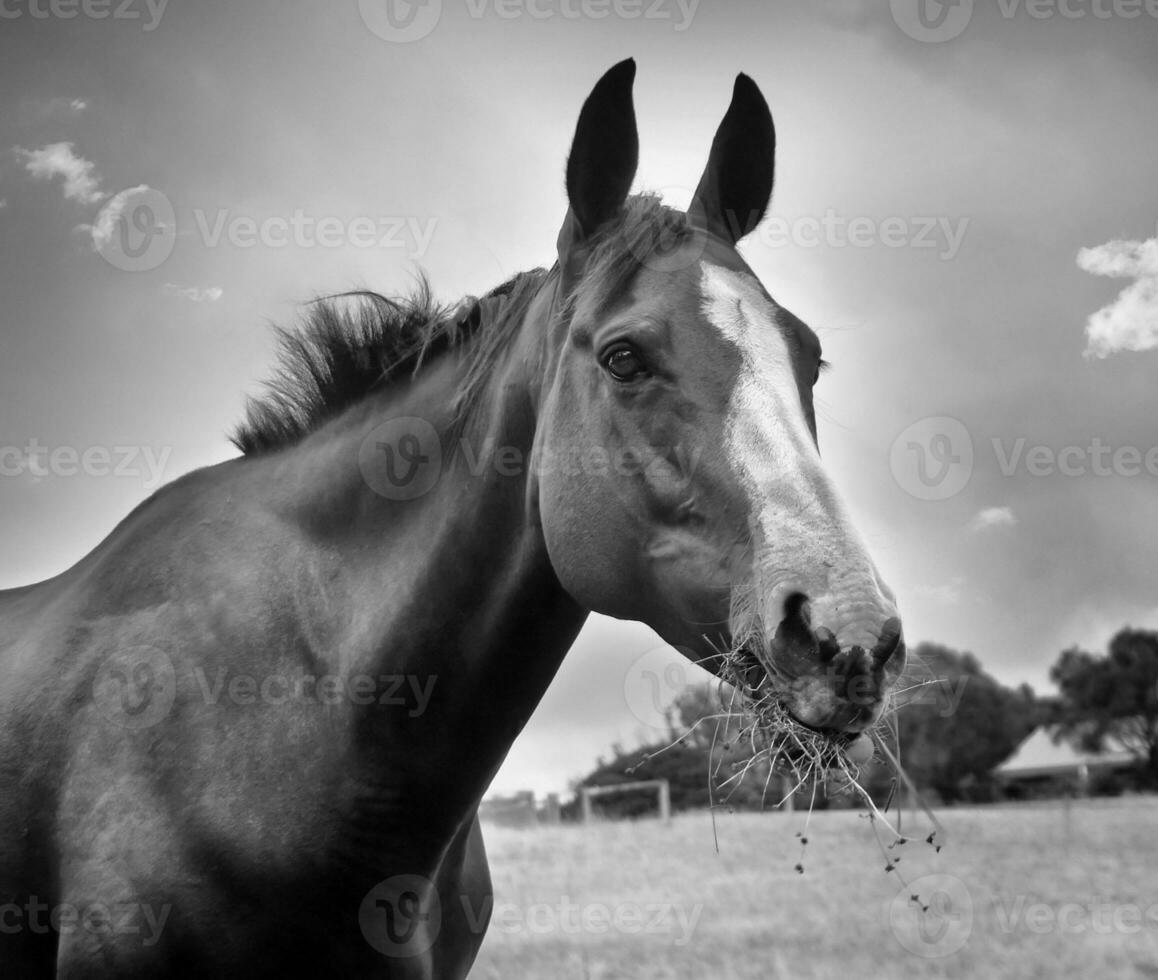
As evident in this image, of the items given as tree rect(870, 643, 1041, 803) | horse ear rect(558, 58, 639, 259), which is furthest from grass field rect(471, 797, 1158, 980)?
tree rect(870, 643, 1041, 803)

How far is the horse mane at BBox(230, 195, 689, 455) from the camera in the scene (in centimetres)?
381

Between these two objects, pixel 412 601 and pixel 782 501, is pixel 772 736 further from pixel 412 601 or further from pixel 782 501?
pixel 412 601

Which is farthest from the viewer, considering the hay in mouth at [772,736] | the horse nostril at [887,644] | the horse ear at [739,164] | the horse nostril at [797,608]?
the horse ear at [739,164]

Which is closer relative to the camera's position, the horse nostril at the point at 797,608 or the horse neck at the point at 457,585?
the horse nostril at the point at 797,608

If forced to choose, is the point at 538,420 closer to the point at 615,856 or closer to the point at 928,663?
the point at 928,663

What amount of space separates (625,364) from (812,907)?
10.4m

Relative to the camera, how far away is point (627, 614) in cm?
310

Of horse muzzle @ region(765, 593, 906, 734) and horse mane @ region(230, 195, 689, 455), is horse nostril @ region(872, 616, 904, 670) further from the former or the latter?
horse mane @ region(230, 195, 689, 455)

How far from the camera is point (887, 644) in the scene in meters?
2.34

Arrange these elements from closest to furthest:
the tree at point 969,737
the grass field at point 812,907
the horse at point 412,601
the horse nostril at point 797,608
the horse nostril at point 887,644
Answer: the horse nostril at point 887,644
the horse nostril at point 797,608
the horse at point 412,601
the grass field at point 812,907
the tree at point 969,737

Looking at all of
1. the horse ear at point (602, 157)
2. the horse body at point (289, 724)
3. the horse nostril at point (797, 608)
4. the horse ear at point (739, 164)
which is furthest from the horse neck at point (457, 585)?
the horse nostril at point (797, 608)

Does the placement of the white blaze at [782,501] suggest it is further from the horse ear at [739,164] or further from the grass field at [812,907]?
the grass field at [812,907]

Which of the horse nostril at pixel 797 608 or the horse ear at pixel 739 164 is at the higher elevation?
the horse ear at pixel 739 164

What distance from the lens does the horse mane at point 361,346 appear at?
3814mm
